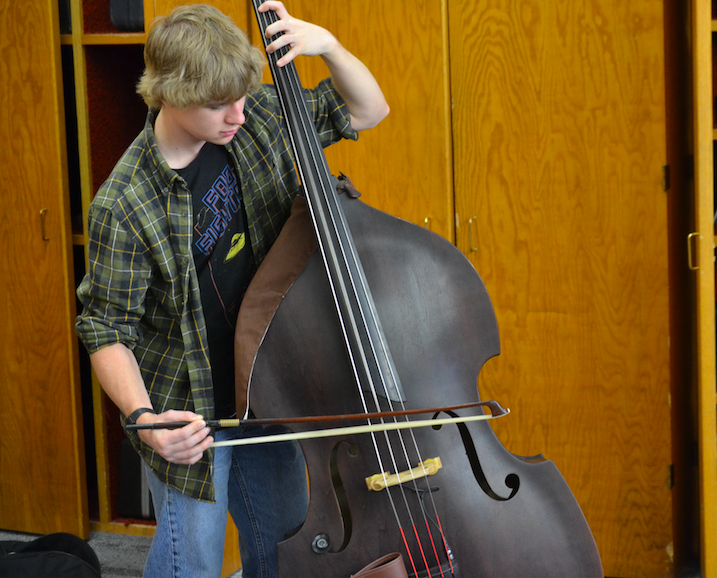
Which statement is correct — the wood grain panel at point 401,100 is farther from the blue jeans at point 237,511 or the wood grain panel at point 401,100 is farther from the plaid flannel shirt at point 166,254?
the blue jeans at point 237,511

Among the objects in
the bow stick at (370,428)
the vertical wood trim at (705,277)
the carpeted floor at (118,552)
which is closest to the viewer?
the bow stick at (370,428)

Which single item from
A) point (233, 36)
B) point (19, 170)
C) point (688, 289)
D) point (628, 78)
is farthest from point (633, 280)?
point (19, 170)

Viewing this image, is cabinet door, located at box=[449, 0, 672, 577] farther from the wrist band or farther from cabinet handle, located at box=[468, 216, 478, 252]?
the wrist band

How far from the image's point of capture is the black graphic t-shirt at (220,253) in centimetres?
122

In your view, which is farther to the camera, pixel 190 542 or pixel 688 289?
pixel 688 289

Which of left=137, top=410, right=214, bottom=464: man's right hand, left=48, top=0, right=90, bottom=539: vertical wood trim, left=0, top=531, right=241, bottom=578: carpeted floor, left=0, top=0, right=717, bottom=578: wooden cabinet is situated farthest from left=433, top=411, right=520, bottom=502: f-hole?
→ left=48, top=0, right=90, bottom=539: vertical wood trim

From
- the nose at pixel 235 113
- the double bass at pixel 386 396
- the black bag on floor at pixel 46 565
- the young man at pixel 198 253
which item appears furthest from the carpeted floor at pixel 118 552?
the nose at pixel 235 113

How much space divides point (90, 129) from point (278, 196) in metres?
1.24

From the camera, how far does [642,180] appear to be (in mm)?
1913

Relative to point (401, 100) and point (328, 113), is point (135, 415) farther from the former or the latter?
point (401, 100)

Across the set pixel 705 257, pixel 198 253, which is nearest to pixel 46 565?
pixel 198 253

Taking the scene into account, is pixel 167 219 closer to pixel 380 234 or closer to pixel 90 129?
pixel 380 234

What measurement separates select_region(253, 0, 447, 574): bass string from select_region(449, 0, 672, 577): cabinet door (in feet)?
2.99

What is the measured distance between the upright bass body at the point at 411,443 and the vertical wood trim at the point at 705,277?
77 centimetres
